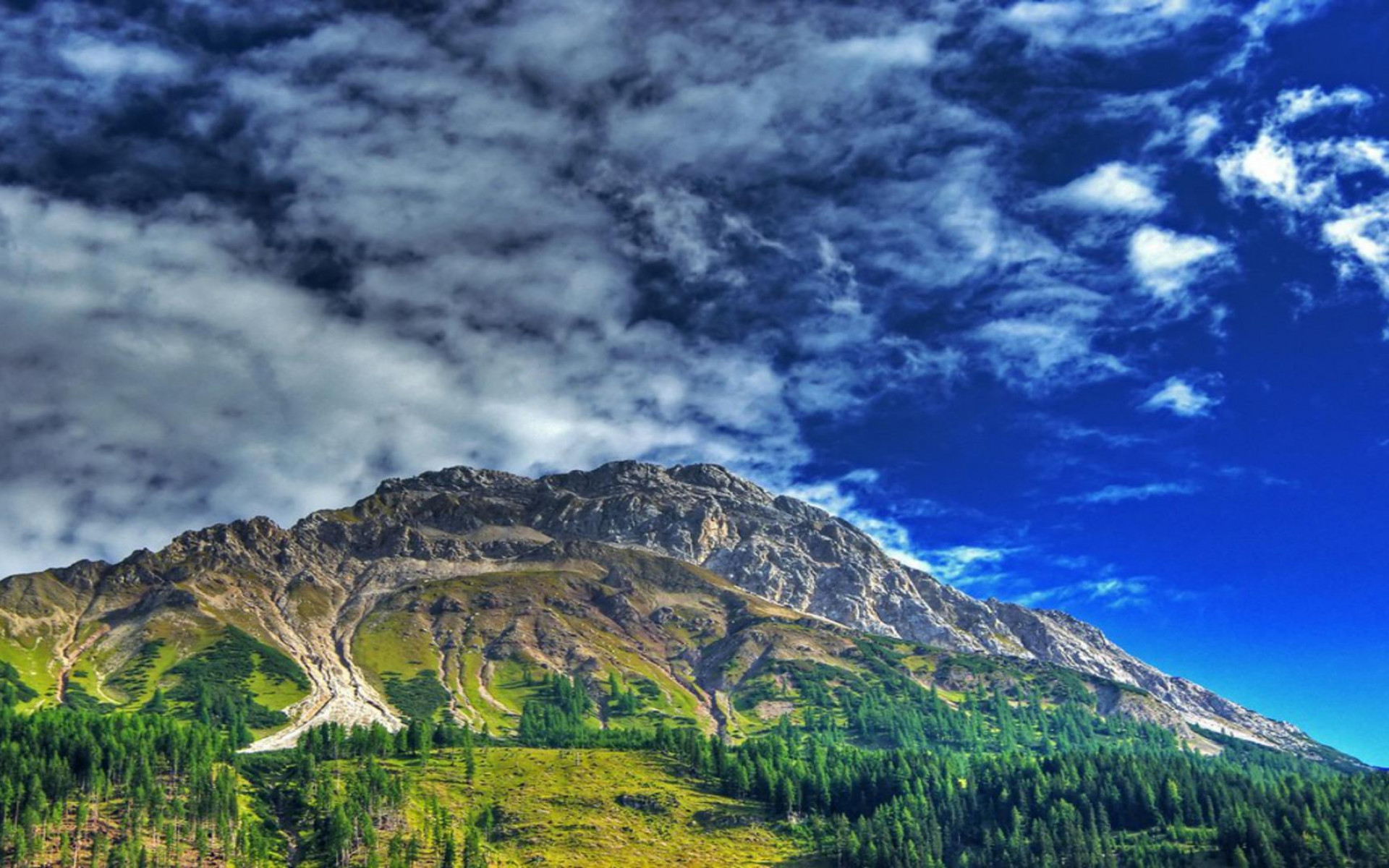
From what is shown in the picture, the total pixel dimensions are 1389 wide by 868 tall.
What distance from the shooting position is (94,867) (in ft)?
654

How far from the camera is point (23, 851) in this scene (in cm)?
19788

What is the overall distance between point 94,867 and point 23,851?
43.6 feet
